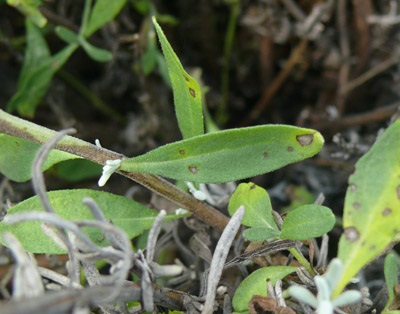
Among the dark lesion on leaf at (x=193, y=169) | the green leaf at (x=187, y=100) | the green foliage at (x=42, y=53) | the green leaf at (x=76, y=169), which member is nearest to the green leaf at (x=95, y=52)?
the green foliage at (x=42, y=53)

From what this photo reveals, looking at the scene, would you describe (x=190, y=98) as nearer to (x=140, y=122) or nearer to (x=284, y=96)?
(x=140, y=122)

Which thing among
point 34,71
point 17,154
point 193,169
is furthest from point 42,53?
point 193,169

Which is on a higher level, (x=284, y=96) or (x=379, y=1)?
(x=379, y=1)

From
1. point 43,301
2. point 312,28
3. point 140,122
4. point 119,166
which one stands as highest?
point 312,28

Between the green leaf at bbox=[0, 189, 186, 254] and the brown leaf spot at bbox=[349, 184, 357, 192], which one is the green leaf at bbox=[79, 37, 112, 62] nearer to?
the green leaf at bbox=[0, 189, 186, 254]

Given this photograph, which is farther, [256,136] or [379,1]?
[379,1]

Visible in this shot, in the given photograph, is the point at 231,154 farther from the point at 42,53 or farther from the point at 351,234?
the point at 42,53

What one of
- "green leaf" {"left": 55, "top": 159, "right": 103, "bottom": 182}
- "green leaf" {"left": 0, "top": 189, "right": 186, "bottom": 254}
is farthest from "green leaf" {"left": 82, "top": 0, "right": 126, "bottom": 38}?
"green leaf" {"left": 0, "top": 189, "right": 186, "bottom": 254}

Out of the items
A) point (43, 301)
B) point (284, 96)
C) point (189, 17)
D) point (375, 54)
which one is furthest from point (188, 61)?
point (43, 301)
